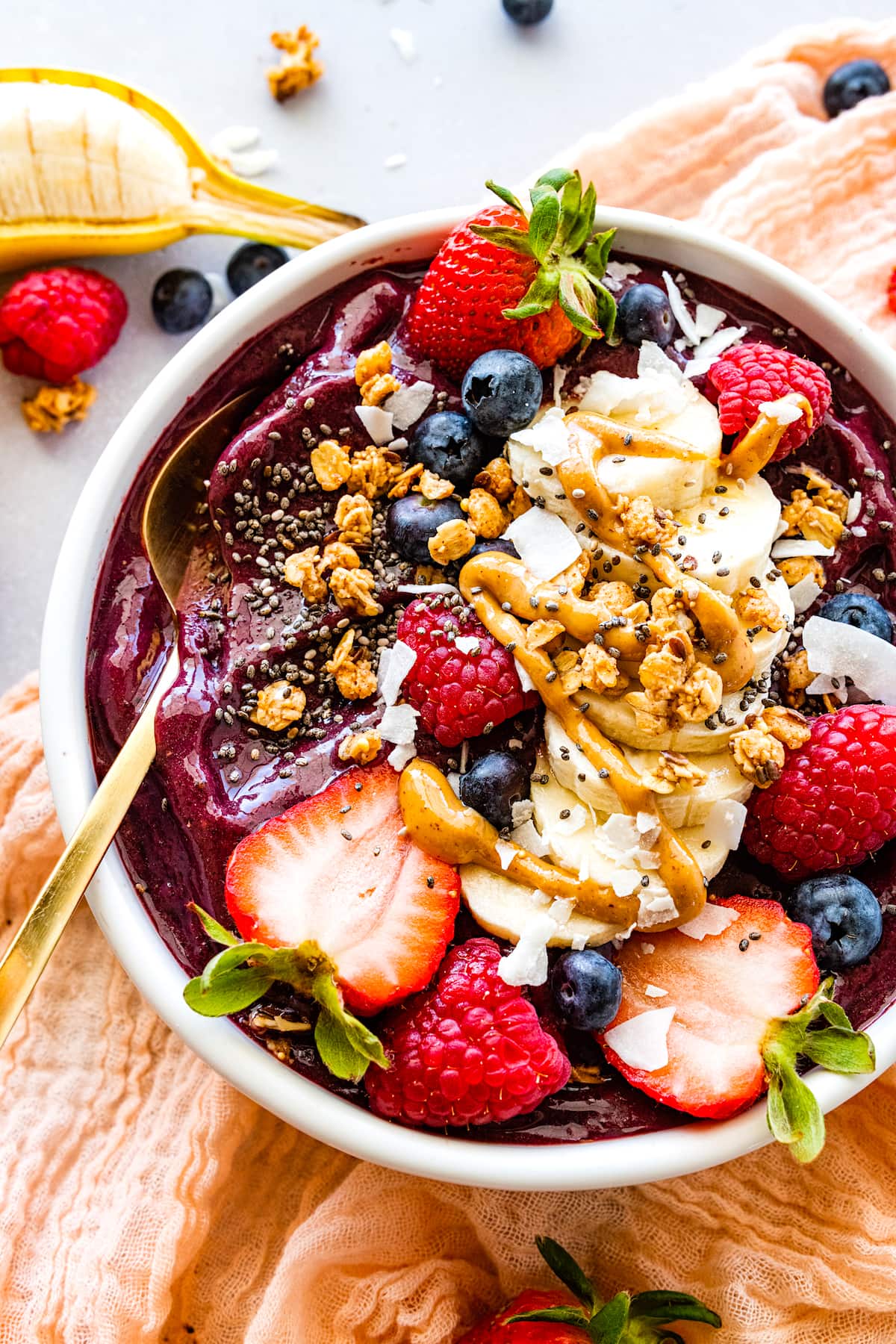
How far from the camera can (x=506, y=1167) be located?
1.84 meters

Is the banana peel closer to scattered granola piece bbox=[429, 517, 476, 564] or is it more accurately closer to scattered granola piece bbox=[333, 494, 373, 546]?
scattered granola piece bbox=[333, 494, 373, 546]

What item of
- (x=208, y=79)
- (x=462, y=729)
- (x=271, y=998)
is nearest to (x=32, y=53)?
(x=208, y=79)

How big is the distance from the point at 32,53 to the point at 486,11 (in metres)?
0.91

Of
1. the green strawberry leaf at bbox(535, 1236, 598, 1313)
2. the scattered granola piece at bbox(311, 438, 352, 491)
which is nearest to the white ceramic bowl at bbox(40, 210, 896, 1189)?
the scattered granola piece at bbox(311, 438, 352, 491)

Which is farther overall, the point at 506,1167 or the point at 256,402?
the point at 256,402

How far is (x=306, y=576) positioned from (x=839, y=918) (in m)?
0.95

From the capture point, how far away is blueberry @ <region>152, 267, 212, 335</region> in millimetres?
2418

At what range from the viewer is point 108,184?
2299 mm

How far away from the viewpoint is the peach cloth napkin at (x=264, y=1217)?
212cm

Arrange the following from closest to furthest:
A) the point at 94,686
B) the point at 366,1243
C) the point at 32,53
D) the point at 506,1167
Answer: the point at 506,1167 → the point at 94,686 → the point at 366,1243 → the point at 32,53

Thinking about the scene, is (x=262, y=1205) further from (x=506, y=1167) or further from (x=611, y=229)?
(x=611, y=229)

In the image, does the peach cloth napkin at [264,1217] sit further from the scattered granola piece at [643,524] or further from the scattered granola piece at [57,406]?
the scattered granola piece at [643,524]

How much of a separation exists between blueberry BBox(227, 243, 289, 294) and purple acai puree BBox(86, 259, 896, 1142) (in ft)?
1.47

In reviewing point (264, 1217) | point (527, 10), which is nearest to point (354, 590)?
point (264, 1217)
